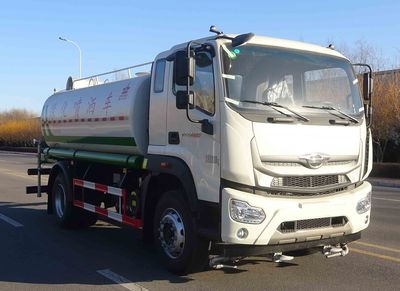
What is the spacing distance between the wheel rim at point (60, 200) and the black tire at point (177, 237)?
3.86 metres

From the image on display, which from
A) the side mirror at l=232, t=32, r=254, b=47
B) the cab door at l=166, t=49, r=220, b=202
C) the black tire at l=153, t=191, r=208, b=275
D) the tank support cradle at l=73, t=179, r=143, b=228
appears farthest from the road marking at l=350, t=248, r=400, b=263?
the side mirror at l=232, t=32, r=254, b=47

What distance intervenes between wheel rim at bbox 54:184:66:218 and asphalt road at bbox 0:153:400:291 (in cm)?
61

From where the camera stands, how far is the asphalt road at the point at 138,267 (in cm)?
606

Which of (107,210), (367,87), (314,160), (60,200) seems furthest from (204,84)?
(60,200)

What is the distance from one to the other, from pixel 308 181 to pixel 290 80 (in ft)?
4.00

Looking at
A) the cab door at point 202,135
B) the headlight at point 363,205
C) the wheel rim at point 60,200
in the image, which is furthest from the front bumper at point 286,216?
the wheel rim at point 60,200

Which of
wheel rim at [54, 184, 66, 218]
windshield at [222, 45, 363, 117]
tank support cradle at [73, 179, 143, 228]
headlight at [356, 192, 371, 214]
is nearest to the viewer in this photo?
windshield at [222, 45, 363, 117]

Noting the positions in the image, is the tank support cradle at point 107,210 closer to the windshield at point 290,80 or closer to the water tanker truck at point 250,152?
the water tanker truck at point 250,152

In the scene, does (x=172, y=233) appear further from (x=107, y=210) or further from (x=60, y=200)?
(x=60, y=200)

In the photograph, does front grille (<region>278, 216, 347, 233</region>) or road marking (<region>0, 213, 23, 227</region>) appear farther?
road marking (<region>0, 213, 23, 227</region>)

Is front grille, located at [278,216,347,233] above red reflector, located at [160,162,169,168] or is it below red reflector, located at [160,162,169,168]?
below

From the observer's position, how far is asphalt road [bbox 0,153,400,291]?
239 inches

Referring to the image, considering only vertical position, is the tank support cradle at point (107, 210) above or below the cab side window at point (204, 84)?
below

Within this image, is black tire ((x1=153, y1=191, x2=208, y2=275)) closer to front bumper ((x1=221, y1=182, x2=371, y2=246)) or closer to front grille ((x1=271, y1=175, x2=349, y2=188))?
front bumper ((x1=221, y1=182, x2=371, y2=246))
